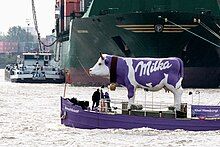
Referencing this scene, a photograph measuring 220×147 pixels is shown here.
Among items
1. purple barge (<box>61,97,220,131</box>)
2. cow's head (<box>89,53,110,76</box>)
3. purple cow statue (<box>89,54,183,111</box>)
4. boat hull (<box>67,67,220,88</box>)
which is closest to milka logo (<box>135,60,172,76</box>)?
purple cow statue (<box>89,54,183,111</box>)

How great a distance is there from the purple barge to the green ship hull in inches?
1390

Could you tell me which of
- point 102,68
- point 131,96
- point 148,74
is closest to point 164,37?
point 102,68

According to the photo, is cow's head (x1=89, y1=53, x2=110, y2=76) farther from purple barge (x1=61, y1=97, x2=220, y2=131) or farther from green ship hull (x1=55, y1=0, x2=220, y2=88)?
green ship hull (x1=55, y1=0, x2=220, y2=88)

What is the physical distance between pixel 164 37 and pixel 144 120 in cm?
3912

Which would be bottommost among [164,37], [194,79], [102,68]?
[194,79]

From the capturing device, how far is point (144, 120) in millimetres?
30250

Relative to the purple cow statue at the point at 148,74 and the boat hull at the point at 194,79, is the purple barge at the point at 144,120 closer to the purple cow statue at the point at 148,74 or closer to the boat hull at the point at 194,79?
the purple cow statue at the point at 148,74

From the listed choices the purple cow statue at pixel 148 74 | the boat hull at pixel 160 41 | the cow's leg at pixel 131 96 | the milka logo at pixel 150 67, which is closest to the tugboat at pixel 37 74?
the boat hull at pixel 160 41

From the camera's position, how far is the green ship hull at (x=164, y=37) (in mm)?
68625

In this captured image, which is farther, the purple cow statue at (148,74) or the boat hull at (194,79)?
the boat hull at (194,79)

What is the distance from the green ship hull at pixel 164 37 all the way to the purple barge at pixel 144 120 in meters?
35.3

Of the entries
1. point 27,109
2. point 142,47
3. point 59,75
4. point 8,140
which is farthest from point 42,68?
point 8,140

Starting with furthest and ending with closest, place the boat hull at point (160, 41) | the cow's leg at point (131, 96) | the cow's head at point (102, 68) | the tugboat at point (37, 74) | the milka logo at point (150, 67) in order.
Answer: the tugboat at point (37, 74) → the boat hull at point (160, 41) → the cow's head at point (102, 68) → the milka logo at point (150, 67) → the cow's leg at point (131, 96)

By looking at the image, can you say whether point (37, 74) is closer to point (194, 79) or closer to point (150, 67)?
point (194, 79)
